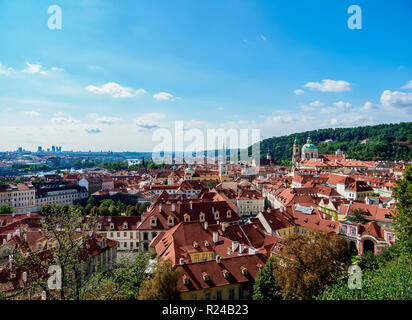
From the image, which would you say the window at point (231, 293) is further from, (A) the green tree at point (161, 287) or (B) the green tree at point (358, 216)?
(B) the green tree at point (358, 216)

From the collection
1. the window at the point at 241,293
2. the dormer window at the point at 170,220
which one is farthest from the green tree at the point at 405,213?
the dormer window at the point at 170,220

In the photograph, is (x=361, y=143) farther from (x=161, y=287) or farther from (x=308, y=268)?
(x=161, y=287)

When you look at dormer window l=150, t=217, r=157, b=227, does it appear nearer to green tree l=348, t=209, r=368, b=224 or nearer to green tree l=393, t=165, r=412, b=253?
green tree l=348, t=209, r=368, b=224

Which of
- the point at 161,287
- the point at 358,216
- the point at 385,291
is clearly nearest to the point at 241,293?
the point at 161,287

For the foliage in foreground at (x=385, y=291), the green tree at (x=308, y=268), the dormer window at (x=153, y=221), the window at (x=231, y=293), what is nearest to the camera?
the foliage in foreground at (x=385, y=291)
